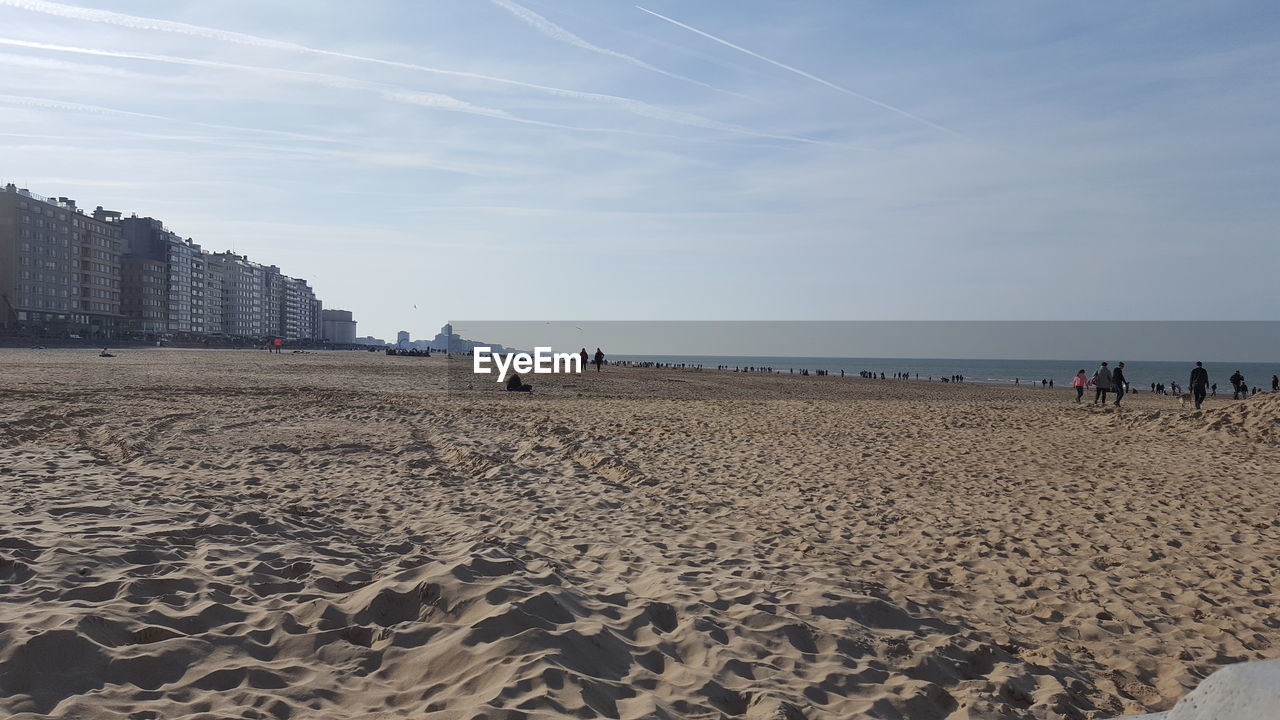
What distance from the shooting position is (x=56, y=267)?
325 feet

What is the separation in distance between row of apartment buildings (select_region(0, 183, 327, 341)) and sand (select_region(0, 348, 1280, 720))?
3714 inches

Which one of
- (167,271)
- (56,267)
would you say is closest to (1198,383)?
(56,267)

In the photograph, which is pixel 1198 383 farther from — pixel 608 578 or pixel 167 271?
pixel 167 271

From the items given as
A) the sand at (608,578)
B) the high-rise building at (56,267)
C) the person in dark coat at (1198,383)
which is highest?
the high-rise building at (56,267)

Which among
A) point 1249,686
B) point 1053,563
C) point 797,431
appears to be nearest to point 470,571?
point 1249,686

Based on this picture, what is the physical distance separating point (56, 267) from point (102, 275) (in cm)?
875

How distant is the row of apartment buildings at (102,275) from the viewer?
307 ft

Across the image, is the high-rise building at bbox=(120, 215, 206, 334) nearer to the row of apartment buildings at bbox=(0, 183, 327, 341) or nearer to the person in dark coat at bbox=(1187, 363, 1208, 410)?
the row of apartment buildings at bbox=(0, 183, 327, 341)

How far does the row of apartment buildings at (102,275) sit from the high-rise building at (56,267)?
128mm

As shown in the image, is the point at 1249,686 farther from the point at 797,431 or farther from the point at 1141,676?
the point at 797,431

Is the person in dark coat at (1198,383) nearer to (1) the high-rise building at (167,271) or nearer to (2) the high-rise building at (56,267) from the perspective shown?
(2) the high-rise building at (56,267)

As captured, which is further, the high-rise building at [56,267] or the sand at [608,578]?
the high-rise building at [56,267]

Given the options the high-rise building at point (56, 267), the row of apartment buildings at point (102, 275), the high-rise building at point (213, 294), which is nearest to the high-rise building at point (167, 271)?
the row of apartment buildings at point (102, 275)

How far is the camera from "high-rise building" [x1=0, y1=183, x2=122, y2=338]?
93.0 metres
